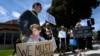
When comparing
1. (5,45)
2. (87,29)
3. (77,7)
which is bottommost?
(5,45)

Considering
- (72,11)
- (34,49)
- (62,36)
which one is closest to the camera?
(34,49)

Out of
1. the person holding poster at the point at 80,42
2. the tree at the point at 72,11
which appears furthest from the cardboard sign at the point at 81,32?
the tree at the point at 72,11

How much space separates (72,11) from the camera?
29859mm

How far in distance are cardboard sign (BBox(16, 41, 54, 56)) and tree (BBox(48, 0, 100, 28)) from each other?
24230mm

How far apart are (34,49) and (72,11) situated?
1002 inches

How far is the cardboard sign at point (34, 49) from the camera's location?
4.56m

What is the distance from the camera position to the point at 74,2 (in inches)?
1164

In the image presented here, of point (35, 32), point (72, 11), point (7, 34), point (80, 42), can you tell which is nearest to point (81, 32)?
point (80, 42)

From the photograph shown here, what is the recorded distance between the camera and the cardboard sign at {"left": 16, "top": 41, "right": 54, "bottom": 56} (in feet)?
15.0

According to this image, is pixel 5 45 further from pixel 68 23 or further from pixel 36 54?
pixel 36 54

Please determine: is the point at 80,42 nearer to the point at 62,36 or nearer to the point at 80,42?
the point at 80,42

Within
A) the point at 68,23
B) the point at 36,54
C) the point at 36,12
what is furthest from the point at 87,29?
the point at 68,23

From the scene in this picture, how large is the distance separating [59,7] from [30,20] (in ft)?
81.6

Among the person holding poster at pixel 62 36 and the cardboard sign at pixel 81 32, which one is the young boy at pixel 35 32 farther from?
the person holding poster at pixel 62 36
